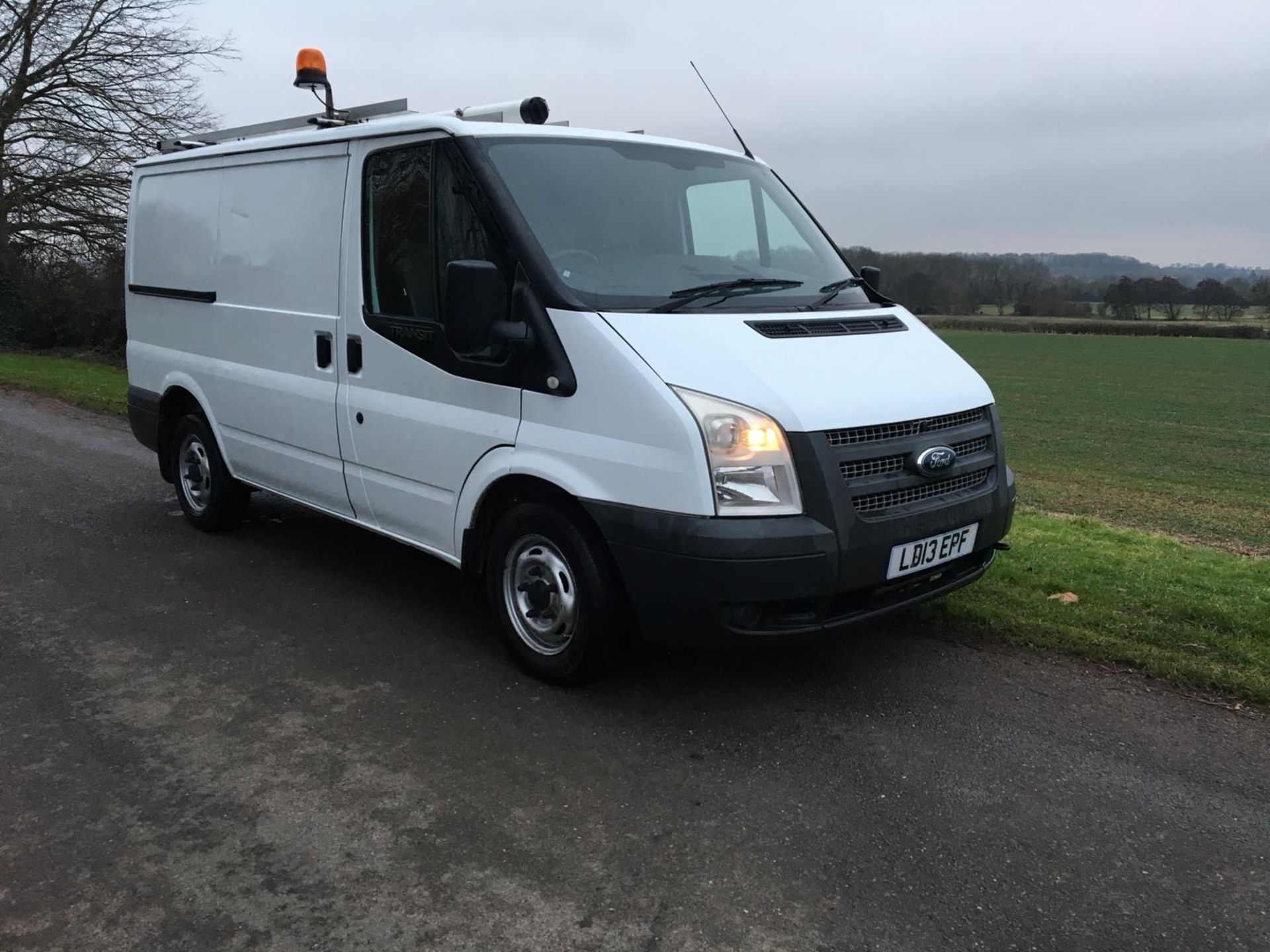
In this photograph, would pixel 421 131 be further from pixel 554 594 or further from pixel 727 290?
pixel 554 594

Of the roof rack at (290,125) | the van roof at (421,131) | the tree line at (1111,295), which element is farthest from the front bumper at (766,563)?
the tree line at (1111,295)

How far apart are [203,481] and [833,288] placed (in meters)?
4.34

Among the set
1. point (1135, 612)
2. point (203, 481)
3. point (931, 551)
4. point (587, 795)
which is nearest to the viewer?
point (587, 795)

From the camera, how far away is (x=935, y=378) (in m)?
4.23

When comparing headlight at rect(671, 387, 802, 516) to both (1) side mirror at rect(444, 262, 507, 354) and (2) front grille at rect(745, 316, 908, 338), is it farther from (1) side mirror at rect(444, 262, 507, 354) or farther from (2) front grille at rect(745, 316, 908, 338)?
(1) side mirror at rect(444, 262, 507, 354)

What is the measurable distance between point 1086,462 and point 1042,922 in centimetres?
1946

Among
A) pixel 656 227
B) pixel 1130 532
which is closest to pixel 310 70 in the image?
pixel 656 227

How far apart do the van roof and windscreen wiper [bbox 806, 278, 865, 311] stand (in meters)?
0.99

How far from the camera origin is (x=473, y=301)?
3912 mm

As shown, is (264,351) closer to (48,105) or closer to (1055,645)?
(1055,645)

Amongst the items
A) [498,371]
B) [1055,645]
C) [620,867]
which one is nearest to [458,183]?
[498,371]

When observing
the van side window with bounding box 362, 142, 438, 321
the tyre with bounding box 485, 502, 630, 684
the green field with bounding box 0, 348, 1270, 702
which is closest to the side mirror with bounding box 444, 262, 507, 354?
the van side window with bounding box 362, 142, 438, 321

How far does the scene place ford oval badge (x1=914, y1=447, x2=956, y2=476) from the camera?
3924 mm

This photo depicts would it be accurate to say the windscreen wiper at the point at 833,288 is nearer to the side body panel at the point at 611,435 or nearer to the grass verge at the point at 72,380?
the side body panel at the point at 611,435
